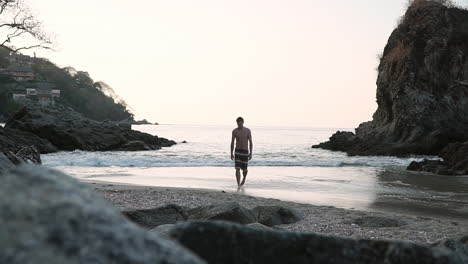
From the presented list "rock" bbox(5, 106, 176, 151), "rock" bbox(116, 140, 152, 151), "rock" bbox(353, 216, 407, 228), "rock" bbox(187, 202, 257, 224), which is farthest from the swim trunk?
"rock" bbox(116, 140, 152, 151)

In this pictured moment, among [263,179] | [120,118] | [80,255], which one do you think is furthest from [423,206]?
[120,118]

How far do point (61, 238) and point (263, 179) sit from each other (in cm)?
1407

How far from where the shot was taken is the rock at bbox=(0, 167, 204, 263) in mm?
1111

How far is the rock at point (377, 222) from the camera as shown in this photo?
7.06 meters

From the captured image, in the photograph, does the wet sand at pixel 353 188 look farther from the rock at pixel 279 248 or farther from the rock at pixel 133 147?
the rock at pixel 133 147

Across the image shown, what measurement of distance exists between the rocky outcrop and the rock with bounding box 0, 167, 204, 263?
1714cm

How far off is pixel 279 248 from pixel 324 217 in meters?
6.11

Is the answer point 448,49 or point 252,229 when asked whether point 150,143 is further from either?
point 252,229

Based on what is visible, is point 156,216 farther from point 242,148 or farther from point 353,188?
point 353,188

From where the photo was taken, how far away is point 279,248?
183 centimetres

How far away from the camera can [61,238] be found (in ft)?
3.76

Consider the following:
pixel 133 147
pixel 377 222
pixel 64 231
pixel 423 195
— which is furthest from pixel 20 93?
pixel 64 231

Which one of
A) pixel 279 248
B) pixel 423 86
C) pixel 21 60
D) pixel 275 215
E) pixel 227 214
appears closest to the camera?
pixel 279 248

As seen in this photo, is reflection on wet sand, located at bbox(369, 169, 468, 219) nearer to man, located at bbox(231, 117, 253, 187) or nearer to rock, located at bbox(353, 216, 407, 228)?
rock, located at bbox(353, 216, 407, 228)
